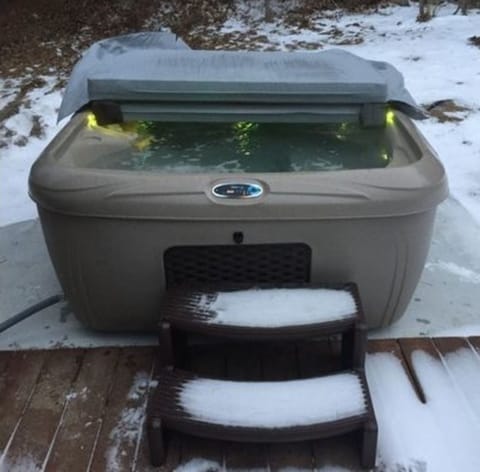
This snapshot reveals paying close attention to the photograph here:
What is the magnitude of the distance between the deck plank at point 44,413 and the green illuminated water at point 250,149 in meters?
0.67

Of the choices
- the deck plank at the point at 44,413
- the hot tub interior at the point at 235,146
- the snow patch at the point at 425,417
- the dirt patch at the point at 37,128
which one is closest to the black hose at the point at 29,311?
the deck plank at the point at 44,413

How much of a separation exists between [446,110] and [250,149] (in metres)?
2.32

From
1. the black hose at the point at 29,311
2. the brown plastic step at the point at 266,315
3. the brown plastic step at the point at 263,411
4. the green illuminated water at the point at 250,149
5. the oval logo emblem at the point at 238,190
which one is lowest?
the black hose at the point at 29,311

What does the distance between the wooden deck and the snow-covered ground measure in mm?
97

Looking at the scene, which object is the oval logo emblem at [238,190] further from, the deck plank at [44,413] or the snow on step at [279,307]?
the deck plank at [44,413]

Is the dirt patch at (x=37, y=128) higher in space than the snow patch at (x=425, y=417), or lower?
lower

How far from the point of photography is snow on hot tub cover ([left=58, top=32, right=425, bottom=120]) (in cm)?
219

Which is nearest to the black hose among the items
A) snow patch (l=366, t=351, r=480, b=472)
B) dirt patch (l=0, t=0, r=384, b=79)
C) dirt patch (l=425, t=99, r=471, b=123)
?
snow patch (l=366, t=351, r=480, b=472)

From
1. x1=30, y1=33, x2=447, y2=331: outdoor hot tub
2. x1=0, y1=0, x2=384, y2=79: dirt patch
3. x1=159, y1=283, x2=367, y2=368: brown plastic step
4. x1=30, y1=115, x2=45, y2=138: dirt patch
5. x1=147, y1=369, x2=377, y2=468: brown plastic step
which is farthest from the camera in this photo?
x1=0, y1=0, x2=384, y2=79: dirt patch

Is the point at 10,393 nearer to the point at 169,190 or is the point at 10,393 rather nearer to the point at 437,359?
the point at 169,190

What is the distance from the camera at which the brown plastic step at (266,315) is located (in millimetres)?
1563

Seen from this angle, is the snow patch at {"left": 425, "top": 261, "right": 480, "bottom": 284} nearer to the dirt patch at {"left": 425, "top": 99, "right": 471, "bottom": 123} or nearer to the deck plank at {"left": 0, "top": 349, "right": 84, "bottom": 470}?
the deck plank at {"left": 0, "top": 349, "right": 84, "bottom": 470}

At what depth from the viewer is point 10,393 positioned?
1.73m

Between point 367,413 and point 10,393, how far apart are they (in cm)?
100
